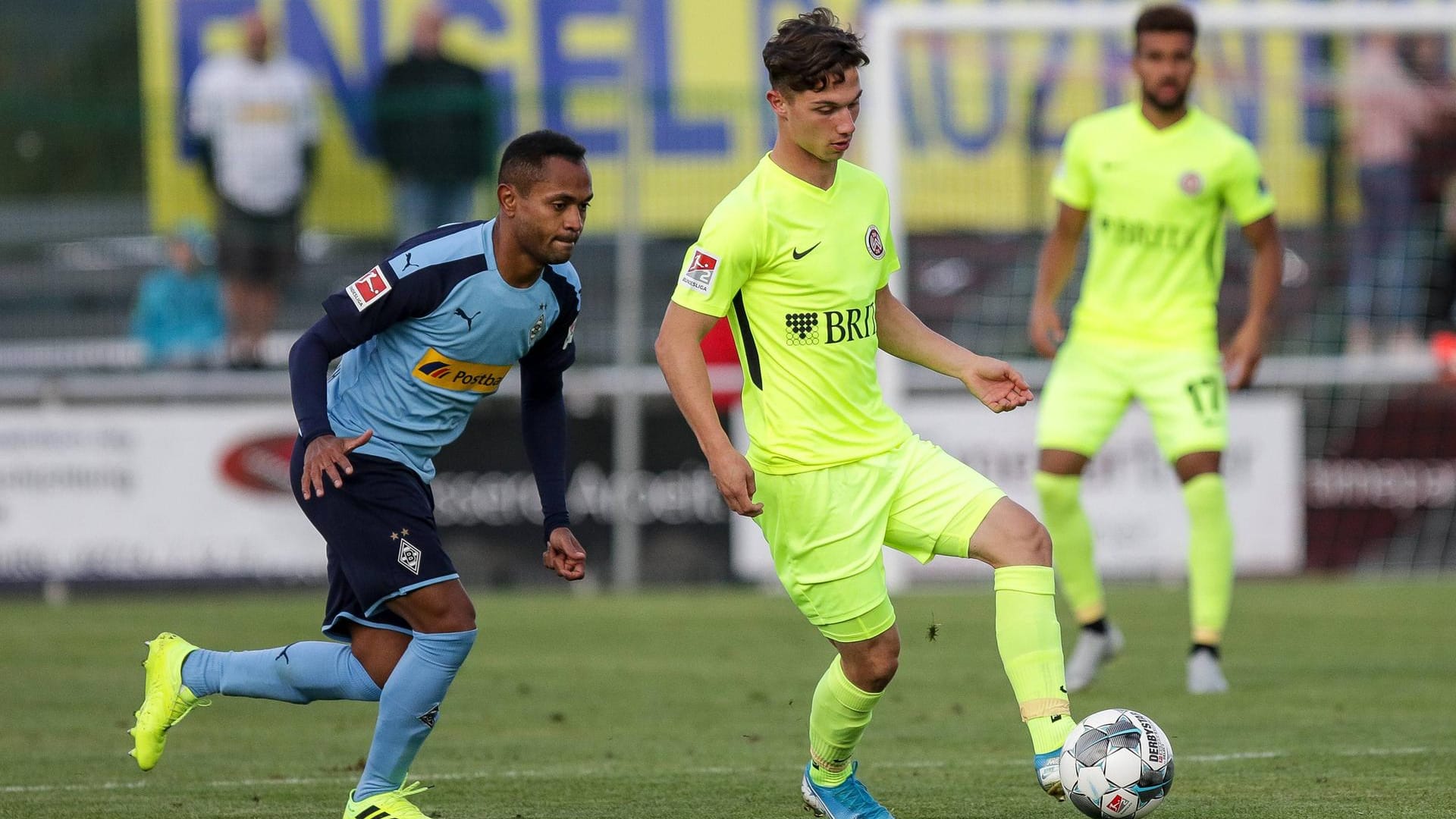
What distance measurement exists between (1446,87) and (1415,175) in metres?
0.68

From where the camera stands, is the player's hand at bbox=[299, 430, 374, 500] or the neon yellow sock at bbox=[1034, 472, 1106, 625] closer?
the player's hand at bbox=[299, 430, 374, 500]

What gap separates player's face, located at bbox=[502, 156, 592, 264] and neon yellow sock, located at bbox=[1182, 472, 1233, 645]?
3.82m

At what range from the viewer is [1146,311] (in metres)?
8.77

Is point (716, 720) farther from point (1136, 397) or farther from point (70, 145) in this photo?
point (70, 145)

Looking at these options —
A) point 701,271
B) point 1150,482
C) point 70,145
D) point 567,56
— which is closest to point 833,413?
point 701,271

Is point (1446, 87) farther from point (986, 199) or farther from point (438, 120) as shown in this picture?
point (438, 120)

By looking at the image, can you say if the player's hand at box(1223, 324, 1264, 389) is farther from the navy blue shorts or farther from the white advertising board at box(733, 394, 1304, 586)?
the white advertising board at box(733, 394, 1304, 586)

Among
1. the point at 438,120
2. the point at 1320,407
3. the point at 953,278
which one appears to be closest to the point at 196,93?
the point at 438,120

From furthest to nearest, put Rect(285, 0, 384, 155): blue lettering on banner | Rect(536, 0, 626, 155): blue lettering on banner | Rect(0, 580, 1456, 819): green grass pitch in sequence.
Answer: Rect(536, 0, 626, 155): blue lettering on banner, Rect(285, 0, 384, 155): blue lettering on banner, Rect(0, 580, 1456, 819): green grass pitch

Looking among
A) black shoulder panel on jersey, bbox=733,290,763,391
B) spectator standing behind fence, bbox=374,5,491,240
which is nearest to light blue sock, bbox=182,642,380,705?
black shoulder panel on jersey, bbox=733,290,763,391

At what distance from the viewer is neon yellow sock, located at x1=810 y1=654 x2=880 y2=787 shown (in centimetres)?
571

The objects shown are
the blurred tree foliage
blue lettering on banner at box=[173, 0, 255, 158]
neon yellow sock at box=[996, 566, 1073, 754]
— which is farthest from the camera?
blue lettering on banner at box=[173, 0, 255, 158]

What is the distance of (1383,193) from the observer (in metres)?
14.4

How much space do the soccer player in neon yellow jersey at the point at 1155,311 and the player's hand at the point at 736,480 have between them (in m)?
3.64
